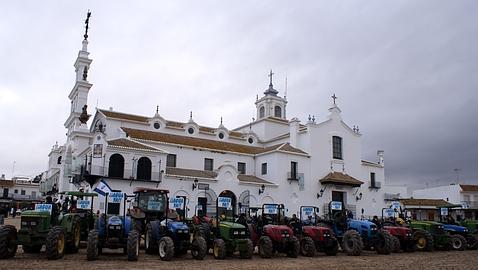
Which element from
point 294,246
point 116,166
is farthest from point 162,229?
point 116,166

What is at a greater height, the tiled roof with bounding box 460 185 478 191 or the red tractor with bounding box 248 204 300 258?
the tiled roof with bounding box 460 185 478 191

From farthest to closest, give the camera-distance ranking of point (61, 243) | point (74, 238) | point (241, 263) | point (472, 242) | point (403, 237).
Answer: point (472, 242) < point (403, 237) < point (74, 238) < point (241, 263) < point (61, 243)

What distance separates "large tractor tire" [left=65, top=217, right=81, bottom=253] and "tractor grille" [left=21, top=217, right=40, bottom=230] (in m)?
1.12

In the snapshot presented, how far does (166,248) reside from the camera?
44.3ft

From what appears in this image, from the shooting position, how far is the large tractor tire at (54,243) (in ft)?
40.8

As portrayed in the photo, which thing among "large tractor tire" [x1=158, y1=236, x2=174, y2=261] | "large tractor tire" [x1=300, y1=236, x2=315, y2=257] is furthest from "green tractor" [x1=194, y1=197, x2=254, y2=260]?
"large tractor tire" [x1=300, y1=236, x2=315, y2=257]

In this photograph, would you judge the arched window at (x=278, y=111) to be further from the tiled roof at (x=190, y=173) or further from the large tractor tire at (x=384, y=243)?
the large tractor tire at (x=384, y=243)

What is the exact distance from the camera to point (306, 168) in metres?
38.2

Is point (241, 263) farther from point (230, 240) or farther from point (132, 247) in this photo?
point (132, 247)

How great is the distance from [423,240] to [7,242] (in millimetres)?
15838

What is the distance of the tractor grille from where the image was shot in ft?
43.1

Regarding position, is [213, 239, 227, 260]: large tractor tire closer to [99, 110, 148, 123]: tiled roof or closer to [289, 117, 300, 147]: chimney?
[99, 110, 148, 123]: tiled roof

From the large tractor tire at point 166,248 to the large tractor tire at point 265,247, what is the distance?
3263mm

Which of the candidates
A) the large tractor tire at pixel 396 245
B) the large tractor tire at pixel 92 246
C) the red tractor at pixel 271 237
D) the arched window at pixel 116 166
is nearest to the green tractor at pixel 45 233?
the large tractor tire at pixel 92 246
